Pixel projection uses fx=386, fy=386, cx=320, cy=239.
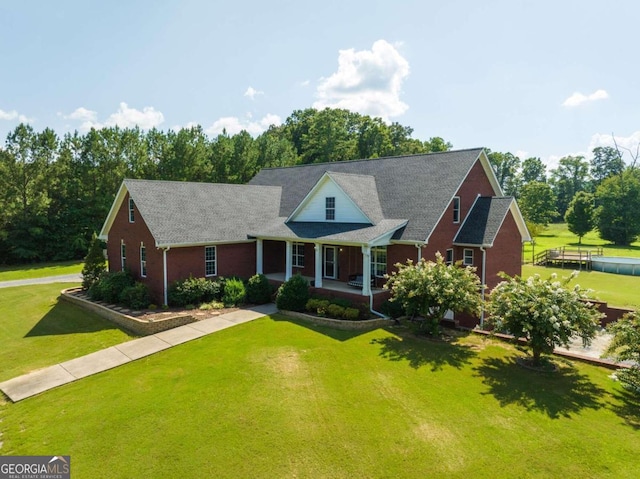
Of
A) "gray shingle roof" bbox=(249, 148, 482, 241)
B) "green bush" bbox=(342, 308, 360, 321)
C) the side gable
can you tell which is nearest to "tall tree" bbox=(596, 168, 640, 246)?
"gray shingle roof" bbox=(249, 148, 482, 241)

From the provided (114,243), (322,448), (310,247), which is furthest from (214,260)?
(322,448)

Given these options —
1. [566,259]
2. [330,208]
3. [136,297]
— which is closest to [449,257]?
[330,208]

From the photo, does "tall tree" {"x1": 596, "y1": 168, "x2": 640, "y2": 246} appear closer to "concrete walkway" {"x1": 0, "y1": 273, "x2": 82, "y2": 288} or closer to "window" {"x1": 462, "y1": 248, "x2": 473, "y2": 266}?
"window" {"x1": 462, "y1": 248, "x2": 473, "y2": 266}

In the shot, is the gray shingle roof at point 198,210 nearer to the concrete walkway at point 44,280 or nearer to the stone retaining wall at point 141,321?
the stone retaining wall at point 141,321

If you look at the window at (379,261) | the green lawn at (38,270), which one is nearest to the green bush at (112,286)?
the window at (379,261)

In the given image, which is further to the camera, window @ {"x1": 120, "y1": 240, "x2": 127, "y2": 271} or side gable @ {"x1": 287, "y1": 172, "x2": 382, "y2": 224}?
window @ {"x1": 120, "y1": 240, "x2": 127, "y2": 271}
